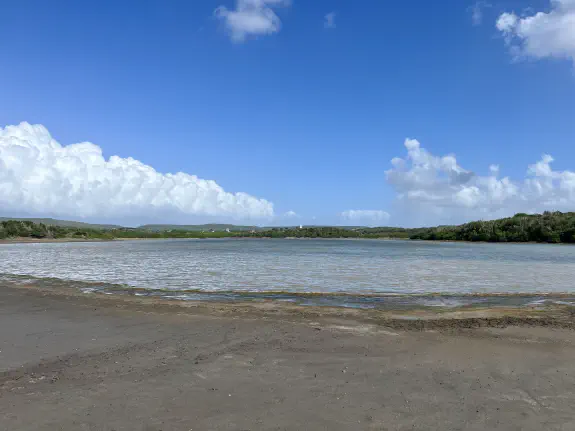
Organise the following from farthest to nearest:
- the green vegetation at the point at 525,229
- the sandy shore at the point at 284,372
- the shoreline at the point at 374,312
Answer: the green vegetation at the point at 525,229 → the shoreline at the point at 374,312 → the sandy shore at the point at 284,372

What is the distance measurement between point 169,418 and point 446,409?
13.2 feet

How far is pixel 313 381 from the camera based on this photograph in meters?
7.22

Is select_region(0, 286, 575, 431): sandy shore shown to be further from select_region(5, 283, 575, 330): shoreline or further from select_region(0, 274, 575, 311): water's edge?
select_region(0, 274, 575, 311): water's edge

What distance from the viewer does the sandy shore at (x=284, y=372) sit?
19.0 feet

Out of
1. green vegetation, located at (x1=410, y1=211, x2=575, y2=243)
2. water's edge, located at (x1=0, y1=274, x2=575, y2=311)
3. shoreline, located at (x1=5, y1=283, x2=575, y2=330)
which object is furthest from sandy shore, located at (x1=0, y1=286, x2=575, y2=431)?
green vegetation, located at (x1=410, y1=211, x2=575, y2=243)

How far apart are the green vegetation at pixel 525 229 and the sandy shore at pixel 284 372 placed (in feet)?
360

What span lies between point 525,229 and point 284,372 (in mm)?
125125

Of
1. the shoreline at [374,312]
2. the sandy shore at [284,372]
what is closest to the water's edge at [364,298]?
the shoreline at [374,312]

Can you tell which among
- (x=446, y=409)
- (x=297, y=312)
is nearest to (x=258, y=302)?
(x=297, y=312)

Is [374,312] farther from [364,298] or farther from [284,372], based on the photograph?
[284,372]

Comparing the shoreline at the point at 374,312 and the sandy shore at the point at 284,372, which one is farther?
the shoreline at the point at 374,312

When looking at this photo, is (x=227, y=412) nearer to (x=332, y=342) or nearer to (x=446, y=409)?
(x=446, y=409)

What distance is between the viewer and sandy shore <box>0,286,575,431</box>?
5777 millimetres

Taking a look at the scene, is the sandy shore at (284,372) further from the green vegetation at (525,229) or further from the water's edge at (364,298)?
the green vegetation at (525,229)
